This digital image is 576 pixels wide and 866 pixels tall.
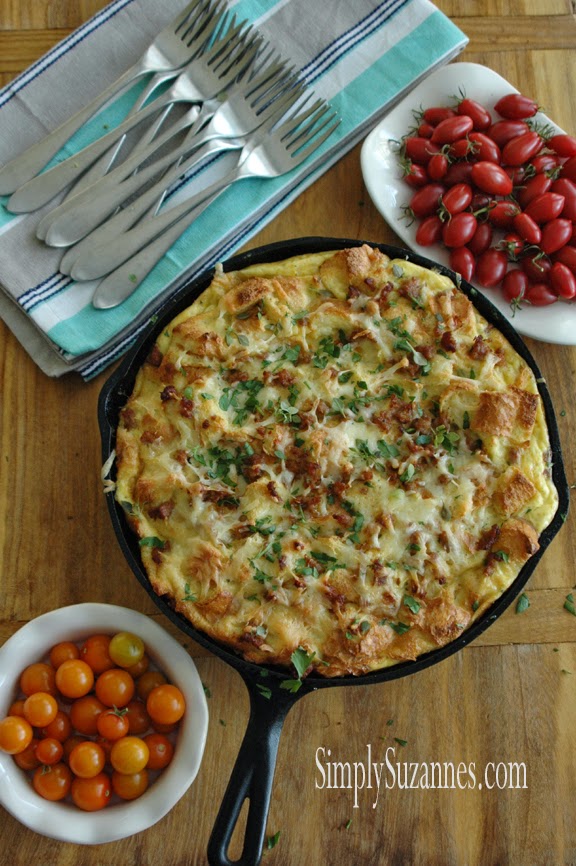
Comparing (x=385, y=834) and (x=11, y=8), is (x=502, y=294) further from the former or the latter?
(x=11, y=8)

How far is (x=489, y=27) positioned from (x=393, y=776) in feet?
9.95

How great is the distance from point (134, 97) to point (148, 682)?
2.21 meters

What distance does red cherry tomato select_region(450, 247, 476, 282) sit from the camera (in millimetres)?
3223

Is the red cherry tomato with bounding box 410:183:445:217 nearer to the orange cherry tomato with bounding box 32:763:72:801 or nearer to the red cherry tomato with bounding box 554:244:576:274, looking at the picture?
the red cherry tomato with bounding box 554:244:576:274

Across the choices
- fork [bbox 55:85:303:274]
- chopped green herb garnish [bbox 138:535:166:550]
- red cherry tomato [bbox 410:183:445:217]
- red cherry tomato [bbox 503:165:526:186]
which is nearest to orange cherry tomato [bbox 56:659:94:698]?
chopped green herb garnish [bbox 138:535:166:550]

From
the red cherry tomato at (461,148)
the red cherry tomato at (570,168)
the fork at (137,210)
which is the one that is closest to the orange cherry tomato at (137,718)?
the fork at (137,210)

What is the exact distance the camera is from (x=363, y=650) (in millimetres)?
2617

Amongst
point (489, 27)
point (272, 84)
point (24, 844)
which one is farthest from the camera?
point (489, 27)

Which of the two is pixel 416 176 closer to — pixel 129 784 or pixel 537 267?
pixel 537 267

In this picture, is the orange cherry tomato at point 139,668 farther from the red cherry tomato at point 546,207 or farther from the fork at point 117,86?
the red cherry tomato at point 546,207

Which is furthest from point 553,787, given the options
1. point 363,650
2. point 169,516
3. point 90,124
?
point 90,124

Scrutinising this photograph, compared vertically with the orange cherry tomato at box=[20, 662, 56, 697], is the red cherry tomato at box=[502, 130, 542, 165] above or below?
below

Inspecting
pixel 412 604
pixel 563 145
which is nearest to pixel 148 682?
pixel 412 604

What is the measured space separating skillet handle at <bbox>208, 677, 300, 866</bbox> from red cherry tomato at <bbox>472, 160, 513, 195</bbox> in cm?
196
